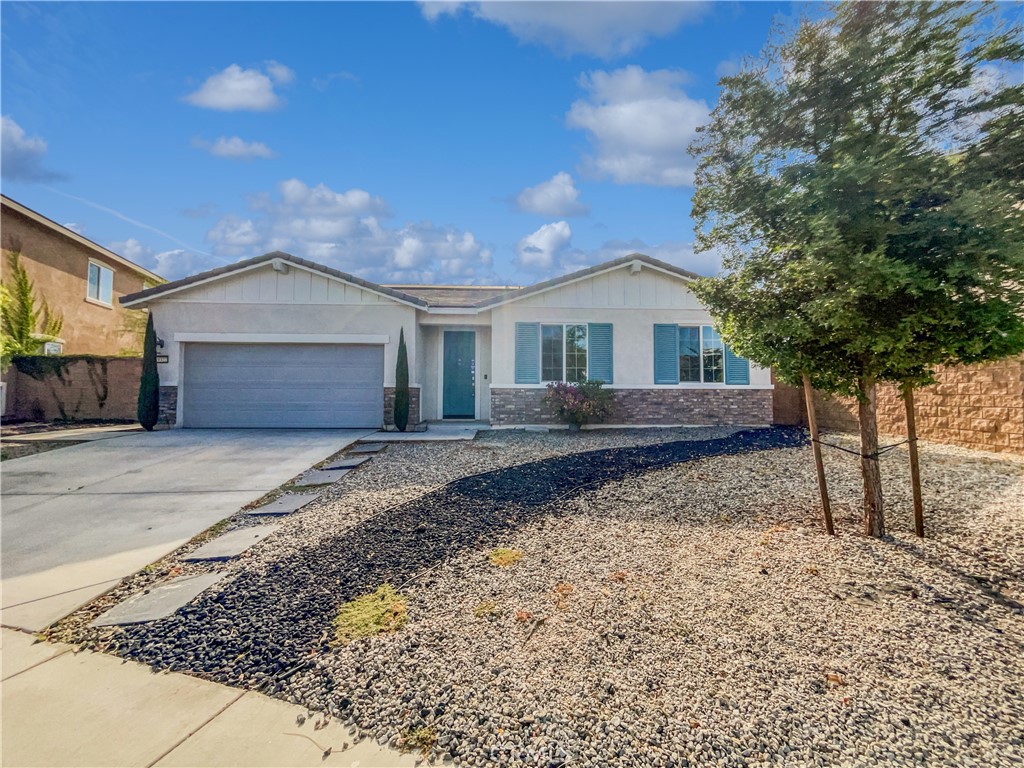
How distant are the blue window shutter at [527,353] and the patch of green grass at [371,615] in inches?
332

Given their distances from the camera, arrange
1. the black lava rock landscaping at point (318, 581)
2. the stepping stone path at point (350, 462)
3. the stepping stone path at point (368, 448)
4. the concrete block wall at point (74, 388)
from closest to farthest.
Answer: the black lava rock landscaping at point (318, 581) < the stepping stone path at point (350, 462) < the stepping stone path at point (368, 448) < the concrete block wall at point (74, 388)

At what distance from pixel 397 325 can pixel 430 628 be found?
9.53 m

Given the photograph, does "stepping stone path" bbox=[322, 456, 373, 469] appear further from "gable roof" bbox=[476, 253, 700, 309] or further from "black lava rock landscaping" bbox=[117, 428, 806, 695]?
"gable roof" bbox=[476, 253, 700, 309]

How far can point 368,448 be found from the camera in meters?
8.50

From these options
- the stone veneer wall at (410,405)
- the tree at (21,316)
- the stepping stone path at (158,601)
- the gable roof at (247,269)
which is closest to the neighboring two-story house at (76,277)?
the tree at (21,316)

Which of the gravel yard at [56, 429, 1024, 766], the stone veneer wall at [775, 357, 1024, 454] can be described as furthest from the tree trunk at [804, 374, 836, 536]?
the stone veneer wall at [775, 357, 1024, 454]

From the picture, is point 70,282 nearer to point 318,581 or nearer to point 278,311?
point 278,311

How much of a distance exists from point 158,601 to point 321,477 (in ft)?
10.9

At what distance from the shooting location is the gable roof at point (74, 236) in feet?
42.9

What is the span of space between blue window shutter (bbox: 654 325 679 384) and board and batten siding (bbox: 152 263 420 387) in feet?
19.6

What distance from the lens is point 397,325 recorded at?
11.3 meters

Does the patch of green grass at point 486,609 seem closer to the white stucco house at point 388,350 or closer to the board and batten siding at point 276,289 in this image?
the white stucco house at point 388,350

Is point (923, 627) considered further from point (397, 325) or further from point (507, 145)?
point (507, 145)

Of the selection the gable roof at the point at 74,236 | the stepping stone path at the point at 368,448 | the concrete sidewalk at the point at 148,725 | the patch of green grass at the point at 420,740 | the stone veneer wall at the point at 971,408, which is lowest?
the concrete sidewalk at the point at 148,725
